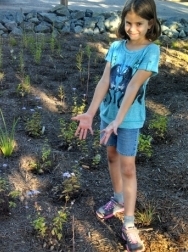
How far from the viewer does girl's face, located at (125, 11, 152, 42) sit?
2588mm

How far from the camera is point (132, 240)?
2910mm

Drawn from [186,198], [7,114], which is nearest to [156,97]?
[7,114]

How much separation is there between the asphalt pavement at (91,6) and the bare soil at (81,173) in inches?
229

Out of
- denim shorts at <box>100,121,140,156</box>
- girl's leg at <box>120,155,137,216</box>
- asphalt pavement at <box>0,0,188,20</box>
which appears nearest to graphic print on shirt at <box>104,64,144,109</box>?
denim shorts at <box>100,121,140,156</box>

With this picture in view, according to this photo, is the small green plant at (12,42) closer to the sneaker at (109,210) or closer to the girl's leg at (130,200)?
the sneaker at (109,210)

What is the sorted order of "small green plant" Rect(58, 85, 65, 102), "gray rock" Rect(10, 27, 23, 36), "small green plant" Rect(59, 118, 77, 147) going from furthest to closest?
1. "gray rock" Rect(10, 27, 23, 36)
2. "small green plant" Rect(58, 85, 65, 102)
3. "small green plant" Rect(59, 118, 77, 147)

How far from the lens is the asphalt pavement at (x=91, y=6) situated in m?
11.6

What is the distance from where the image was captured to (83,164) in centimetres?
388

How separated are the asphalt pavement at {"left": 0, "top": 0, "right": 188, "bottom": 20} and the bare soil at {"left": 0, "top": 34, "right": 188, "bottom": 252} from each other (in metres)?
5.83

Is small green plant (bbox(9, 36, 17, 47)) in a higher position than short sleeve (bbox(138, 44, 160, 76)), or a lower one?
lower

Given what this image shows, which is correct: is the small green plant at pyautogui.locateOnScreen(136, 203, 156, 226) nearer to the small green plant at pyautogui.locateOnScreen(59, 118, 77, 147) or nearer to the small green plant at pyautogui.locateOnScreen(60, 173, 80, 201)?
the small green plant at pyautogui.locateOnScreen(60, 173, 80, 201)

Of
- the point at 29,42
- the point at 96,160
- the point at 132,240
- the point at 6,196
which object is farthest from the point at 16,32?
the point at 132,240

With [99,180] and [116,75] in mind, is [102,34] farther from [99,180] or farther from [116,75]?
[116,75]

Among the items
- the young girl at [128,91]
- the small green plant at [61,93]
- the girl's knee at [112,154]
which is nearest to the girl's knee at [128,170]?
the young girl at [128,91]
